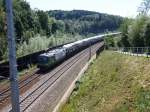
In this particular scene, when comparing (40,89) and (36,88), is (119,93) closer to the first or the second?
(40,89)

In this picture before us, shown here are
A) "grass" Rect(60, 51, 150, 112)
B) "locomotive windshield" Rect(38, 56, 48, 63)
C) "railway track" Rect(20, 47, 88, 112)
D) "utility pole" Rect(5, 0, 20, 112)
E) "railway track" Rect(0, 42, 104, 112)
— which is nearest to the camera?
"utility pole" Rect(5, 0, 20, 112)

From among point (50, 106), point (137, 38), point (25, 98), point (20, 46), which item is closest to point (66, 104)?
point (50, 106)

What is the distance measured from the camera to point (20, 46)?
69000 millimetres

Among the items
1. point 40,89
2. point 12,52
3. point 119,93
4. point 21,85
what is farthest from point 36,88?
point 12,52

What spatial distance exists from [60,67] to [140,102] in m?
31.5

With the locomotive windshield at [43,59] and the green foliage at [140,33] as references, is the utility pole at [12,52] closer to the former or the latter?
the locomotive windshield at [43,59]

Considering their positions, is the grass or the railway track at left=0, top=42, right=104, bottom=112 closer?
the grass

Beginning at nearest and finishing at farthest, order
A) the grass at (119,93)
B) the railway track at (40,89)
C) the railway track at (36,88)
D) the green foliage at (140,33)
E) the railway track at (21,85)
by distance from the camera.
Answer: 1. the grass at (119,93)
2. the railway track at (40,89)
3. the railway track at (36,88)
4. the railway track at (21,85)
5. the green foliage at (140,33)

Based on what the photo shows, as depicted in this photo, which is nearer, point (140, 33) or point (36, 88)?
point (36, 88)

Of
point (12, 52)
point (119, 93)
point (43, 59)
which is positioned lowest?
point (43, 59)

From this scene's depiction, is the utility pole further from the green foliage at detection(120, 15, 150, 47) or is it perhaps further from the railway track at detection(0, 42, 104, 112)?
the green foliage at detection(120, 15, 150, 47)

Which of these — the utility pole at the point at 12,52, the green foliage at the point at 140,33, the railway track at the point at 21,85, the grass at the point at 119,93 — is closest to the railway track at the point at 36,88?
the railway track at the point at 21,85

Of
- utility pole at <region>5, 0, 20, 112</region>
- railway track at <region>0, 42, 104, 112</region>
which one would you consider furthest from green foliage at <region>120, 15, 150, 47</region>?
utility pole at <region>5, 0, 20, 112</region>

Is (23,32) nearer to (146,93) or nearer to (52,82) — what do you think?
(52,82)
